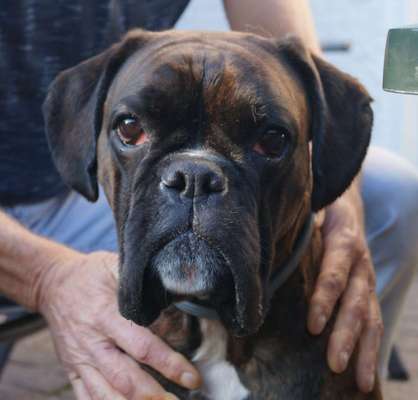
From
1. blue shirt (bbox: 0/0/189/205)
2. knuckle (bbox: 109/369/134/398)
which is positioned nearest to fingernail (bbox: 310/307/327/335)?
knuckle (bbox: 109/369/134/398)

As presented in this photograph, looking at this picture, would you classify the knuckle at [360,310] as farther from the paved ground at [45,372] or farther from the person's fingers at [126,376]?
the paved ground at [45,372]

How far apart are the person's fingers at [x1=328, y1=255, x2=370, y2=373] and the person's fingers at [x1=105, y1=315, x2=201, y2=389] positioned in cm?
32

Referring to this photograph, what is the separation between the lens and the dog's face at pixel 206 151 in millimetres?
1705

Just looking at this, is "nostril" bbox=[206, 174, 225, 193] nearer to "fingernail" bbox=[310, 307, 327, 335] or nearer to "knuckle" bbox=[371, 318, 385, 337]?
"fingernail" bbox=[310, 307, 327, 335]

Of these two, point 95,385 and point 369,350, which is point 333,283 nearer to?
point 369,350

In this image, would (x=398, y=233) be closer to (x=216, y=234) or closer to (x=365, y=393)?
(x=365, y=393)

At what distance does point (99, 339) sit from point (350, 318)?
60cm

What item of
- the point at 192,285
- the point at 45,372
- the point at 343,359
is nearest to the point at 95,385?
the point at 192,285

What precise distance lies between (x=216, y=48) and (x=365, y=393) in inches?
33.8

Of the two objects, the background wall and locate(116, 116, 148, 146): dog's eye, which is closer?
locate(116, 116, 148, 146): dog's eye

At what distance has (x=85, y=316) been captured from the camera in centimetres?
214

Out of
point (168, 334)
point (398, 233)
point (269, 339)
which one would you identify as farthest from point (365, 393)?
point (398, 233)

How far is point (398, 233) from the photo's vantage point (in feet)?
8.82

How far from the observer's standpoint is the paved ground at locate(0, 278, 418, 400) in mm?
3219
